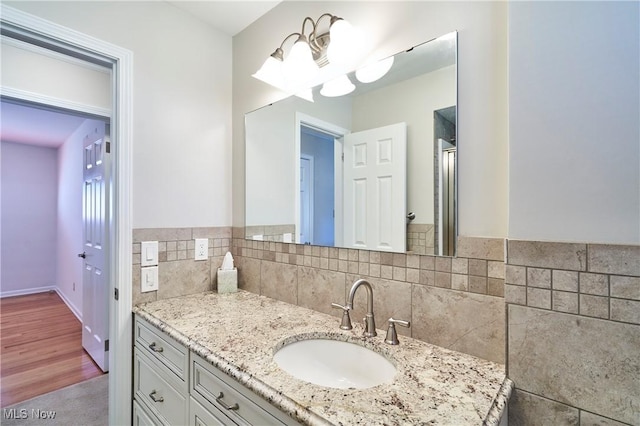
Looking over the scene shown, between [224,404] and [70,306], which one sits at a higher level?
[224,404]

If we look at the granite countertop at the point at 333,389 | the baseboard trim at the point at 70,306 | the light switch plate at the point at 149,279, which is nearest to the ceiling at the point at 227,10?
the light switch plate at the point at 149,279

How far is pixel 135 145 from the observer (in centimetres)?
158

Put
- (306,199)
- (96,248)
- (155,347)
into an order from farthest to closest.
Answer: (96,248), (306,199), (155,347)

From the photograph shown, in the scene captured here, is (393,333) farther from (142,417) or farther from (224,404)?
(142,417)

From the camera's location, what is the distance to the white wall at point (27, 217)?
15.5 feet

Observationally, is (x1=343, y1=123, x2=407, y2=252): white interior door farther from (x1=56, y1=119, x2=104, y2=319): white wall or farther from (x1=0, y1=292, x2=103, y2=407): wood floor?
Result: (x1=56, y1=119, x2=104, y2=319): white wall

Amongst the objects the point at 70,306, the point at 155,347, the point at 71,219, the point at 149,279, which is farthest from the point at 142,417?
the point at 71,219

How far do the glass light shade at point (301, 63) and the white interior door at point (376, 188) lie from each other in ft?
1.31

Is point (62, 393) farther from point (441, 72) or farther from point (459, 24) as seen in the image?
point (459, 24)

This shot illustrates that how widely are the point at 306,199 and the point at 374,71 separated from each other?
68 cm

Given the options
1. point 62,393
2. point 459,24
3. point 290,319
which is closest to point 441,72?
point 459,24

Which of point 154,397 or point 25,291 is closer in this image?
point 154,397

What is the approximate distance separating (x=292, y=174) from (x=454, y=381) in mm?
1186

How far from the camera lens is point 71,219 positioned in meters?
4.32
